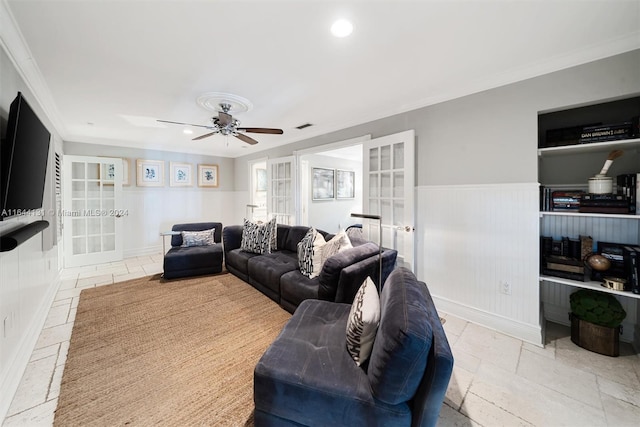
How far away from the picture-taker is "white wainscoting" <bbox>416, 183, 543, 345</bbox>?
223 centimetres

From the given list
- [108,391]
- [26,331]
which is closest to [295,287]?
[108,391]

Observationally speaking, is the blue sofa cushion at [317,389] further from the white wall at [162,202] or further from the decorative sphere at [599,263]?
the white wall at [162,202]

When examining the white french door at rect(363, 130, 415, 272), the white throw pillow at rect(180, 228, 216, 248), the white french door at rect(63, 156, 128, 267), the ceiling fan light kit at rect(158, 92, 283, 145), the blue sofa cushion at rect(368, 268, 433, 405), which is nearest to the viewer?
the blue sofa cushion at rect(368, 268, 433, 405)

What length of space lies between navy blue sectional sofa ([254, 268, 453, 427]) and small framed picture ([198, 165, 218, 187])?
5574mm

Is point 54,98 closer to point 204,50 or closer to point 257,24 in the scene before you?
point 204,50

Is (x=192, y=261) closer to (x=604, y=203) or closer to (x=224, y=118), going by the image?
(x=224, y=118)

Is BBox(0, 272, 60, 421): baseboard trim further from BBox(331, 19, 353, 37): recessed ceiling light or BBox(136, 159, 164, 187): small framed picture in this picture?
BBox(136, 159, 164, 187): small framed picture

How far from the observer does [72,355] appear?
6.47ft

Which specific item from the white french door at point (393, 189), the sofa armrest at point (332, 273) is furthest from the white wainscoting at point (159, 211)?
the sofa armrest at point (332, 273)

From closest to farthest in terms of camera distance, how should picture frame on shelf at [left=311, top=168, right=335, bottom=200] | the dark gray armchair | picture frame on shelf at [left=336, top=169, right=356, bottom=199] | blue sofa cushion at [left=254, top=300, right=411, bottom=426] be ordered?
blue sofa cushion at [left=254, top=300, right=411, bottom=426], the dark gray armchair, picture frame on shelf at [left=311, top=168, right=335, bottom=200], picture frame on shelf at [left=336, top=169, right=356, bottom=199]

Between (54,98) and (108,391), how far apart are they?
325cm

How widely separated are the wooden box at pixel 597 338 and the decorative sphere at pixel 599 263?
0.48 meters

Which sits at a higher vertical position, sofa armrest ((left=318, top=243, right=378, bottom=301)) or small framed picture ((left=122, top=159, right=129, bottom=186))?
small framed picture ((left=122, top=159, right=129, bottom=186))

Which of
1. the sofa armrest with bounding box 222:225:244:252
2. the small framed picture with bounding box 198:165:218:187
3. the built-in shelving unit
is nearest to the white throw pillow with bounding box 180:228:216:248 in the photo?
the sofa armrest with bounding box 222:225:244:252
